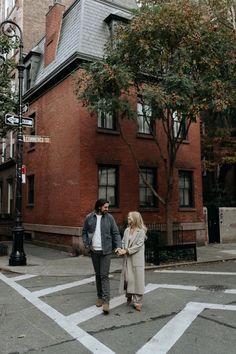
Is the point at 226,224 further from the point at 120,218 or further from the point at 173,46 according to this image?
the point at 173,46

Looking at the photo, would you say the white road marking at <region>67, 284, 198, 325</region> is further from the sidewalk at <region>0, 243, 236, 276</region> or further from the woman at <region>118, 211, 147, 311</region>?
the sidewalk at <region>0, 243, 236, 276</region>

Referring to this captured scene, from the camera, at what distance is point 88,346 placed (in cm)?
529

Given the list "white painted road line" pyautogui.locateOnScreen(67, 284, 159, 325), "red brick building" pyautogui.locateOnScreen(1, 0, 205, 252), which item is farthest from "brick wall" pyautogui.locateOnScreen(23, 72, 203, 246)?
"white painted road line" pyautogui.locateOnScreen(67, 284, 159, 325)

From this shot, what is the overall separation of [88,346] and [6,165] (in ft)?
74.0

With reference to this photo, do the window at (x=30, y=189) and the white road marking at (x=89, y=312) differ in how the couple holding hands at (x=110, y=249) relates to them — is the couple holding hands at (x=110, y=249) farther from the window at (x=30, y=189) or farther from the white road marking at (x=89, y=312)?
the window at (x=30, y=189)

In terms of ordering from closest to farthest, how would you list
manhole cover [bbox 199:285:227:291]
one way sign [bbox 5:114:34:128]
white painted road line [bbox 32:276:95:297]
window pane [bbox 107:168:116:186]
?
white painted road line [bbox 32:276:95:297] → manhole cover [bbox 199:285:227:291] → one way sign [bbox 5:114:34:128] → window pane [bbox 107:168:116:186]

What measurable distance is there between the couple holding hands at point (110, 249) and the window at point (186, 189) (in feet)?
40.0

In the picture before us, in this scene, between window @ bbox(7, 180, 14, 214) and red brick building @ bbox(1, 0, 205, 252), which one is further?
window @ bbox(7, 180, 14, 214)

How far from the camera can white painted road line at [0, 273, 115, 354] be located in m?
5.25

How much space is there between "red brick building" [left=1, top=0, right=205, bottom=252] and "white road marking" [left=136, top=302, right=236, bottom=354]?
919 centimetres

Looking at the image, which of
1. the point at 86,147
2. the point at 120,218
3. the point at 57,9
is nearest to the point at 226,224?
the point at 120,218

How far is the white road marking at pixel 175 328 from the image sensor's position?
17.1ft

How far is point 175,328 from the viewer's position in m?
6.07

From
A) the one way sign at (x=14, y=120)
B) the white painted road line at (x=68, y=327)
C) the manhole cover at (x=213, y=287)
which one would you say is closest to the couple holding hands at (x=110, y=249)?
the white painted road line at (x=68, y=327)
